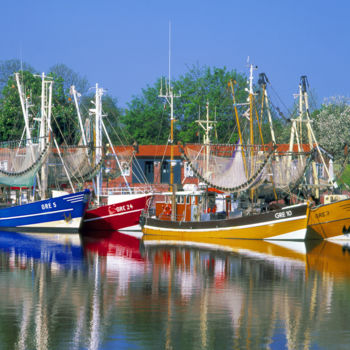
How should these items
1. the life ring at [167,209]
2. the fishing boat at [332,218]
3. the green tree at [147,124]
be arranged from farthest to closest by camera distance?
the green tree at [147,124], the life ring at [167,209], the fishing boat at [332,218]

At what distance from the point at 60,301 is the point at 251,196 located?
2534 centimetres

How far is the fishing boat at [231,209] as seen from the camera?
4338 centimetres

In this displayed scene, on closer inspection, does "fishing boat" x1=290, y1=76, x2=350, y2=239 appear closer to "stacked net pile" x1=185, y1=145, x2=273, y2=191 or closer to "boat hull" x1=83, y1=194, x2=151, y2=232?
"stacked net pile" x1=185, y1=145, x2=273, y2=191

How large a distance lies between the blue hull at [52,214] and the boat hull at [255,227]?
22.2 feet

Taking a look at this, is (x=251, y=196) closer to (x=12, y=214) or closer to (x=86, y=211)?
(x=86, y=211)

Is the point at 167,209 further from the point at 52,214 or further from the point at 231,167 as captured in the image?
the point at 52,214

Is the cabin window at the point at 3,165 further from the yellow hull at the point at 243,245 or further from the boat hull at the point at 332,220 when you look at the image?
the boat hull at the point at 332,220

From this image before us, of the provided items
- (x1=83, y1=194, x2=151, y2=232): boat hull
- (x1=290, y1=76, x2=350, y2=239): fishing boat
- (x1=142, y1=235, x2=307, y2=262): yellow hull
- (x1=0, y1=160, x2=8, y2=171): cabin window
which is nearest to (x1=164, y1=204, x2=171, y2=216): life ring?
(x1=83, y1=194, x2=151, y2=232): boat hull

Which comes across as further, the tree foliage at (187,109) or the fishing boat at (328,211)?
the tree foliage at (187,109)

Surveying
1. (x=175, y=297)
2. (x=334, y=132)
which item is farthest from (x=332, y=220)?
(x=334, y=132)

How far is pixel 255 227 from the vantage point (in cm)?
4416

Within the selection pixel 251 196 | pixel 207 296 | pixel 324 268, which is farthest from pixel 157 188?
pixel 207 296

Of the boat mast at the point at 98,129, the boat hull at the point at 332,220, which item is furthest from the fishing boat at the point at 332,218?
the boat mast at the point at 98,129

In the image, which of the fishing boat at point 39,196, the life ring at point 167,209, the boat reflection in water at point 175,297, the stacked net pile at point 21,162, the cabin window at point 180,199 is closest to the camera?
the boat reflection in water at point 175,297
